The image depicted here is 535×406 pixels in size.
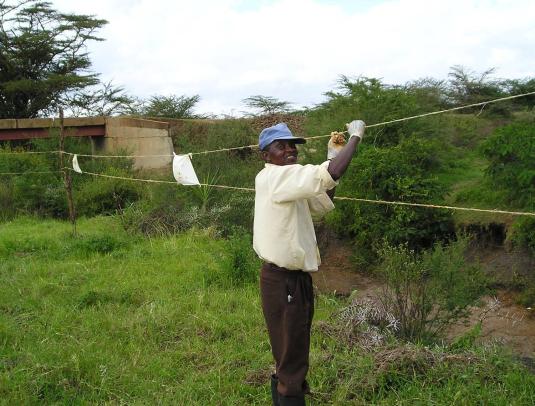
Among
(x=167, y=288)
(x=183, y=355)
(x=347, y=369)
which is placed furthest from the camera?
(x=167, y=288)

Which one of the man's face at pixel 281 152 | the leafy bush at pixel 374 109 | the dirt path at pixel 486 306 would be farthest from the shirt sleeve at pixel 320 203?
the leafy bush at pixel 374 109

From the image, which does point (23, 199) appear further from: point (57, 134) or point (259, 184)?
point (259, 184)

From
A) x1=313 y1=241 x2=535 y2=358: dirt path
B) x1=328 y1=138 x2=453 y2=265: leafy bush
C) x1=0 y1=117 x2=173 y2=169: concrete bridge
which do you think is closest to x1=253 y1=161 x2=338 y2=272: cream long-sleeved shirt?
x1=313 y1=241 x2=535 y2=358: dirt path

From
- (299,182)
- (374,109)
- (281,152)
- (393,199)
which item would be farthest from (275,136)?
(374,109)

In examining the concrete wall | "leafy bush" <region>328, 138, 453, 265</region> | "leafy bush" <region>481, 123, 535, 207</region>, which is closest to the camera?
"leafy bush" <region>481, 123, 535, 207</region>

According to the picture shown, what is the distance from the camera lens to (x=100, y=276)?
6.30m

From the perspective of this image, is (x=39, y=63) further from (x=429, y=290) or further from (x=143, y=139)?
(x=429, y=290)

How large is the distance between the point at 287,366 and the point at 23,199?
10646mm

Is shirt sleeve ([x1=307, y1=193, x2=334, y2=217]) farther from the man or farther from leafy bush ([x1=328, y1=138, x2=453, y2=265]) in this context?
leafy bush ([x1=328, y1=138, x2=453, y2=265])

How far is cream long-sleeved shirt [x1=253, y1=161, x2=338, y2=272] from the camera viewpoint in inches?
102

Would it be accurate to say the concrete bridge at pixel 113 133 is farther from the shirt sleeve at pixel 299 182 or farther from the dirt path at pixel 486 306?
the shirt sleeve at pixel 299 182

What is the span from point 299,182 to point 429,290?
2.19 meters

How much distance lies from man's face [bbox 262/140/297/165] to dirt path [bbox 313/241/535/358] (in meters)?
2.22

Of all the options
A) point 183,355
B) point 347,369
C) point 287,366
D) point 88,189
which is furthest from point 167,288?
point 88,189
